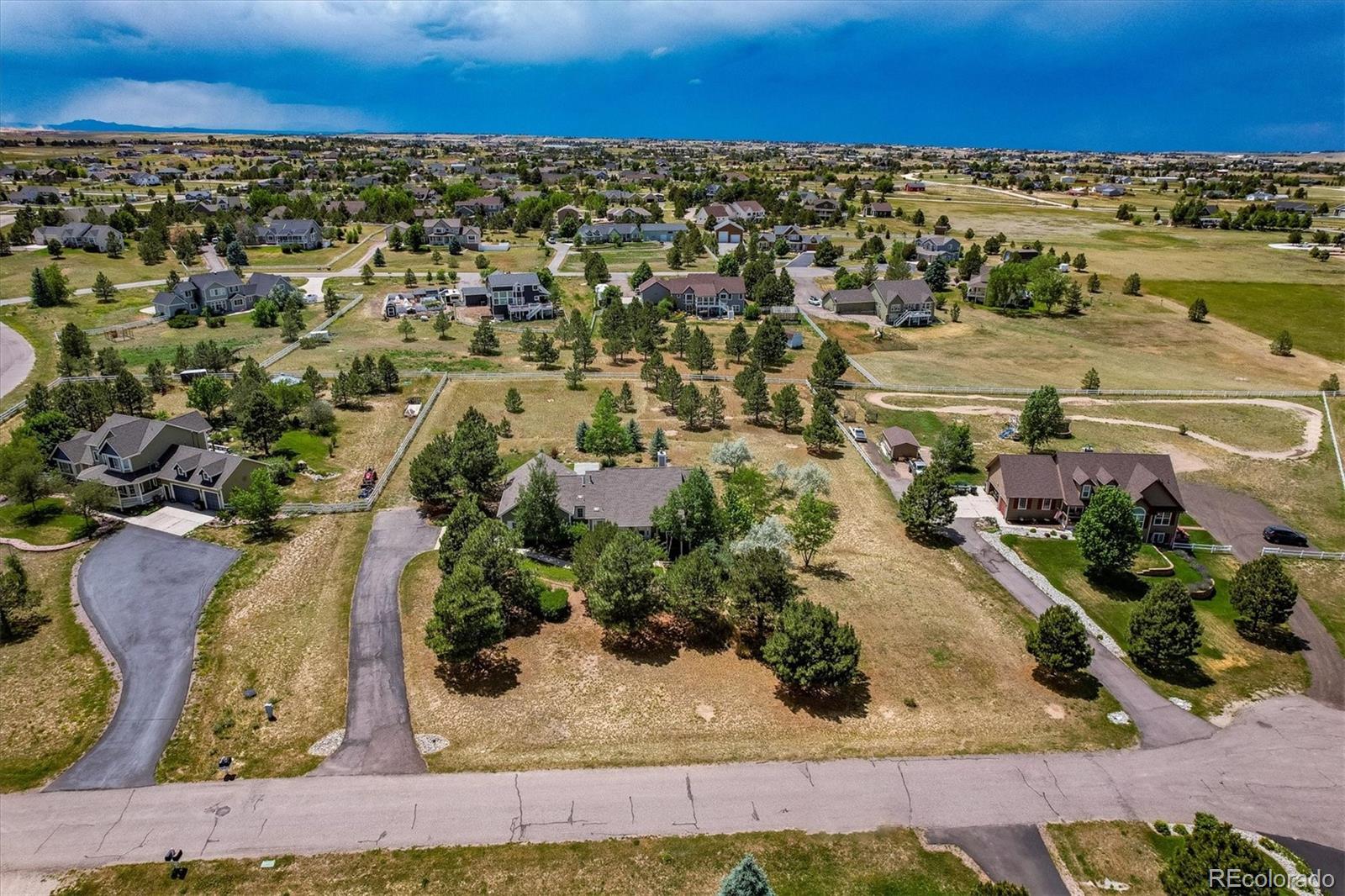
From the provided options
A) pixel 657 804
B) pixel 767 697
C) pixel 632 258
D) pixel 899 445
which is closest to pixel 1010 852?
pixel 767 697

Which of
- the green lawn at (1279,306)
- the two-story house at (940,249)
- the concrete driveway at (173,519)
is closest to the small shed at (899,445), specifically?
the concrete driveway at (173,519)

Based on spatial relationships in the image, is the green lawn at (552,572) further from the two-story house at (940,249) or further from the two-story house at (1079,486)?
the two-story house at (940,249)

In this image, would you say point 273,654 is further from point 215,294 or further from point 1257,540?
point 215,294

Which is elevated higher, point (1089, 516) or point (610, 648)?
point (1089, 516)

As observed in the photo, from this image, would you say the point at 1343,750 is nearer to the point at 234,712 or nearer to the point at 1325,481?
the point at 1325,481

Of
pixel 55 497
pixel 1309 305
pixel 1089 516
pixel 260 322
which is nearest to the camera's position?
pixel 1089 516

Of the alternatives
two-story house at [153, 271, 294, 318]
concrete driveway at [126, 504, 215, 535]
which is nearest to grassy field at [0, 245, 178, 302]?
two-story house at [153, 271, 294, 318]

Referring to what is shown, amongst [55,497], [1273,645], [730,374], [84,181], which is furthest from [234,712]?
[84,181]
